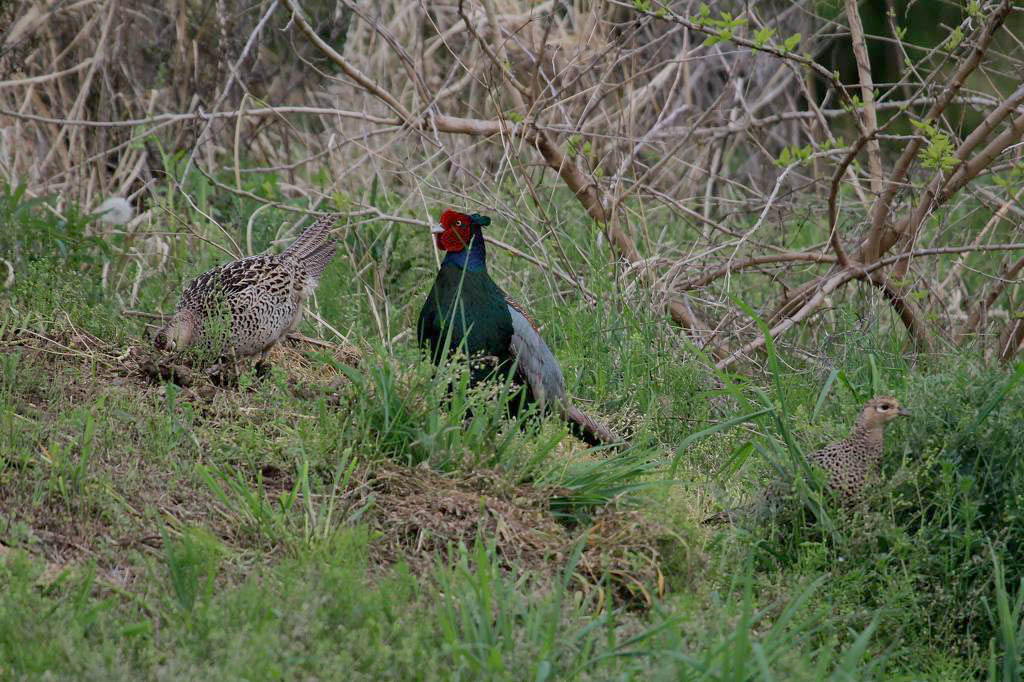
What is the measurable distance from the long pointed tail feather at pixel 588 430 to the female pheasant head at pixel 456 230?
0.84 meters

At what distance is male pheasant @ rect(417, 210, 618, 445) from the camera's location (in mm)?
5000

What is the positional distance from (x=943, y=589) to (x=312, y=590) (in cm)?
190

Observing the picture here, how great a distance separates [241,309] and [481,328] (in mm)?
956

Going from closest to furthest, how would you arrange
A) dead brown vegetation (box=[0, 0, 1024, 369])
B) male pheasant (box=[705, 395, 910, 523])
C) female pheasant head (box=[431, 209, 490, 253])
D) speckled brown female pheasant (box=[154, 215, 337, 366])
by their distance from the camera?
male pheasant (box=[705, 395, 910, 523]), speckled brown female pheasant (box=[154, 215, 337, 366]), female pheasant head (box=[431, 209, 490, 253]), dead brown vegetation (box=[0, 0, 1024, 369])

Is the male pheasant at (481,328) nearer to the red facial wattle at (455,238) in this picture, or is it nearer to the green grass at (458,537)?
the red facial wattle at (455,238)

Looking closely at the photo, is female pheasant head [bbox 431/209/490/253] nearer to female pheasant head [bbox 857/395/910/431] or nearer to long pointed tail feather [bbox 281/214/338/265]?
long pointed tail feather [bbox 281/214/338/265]

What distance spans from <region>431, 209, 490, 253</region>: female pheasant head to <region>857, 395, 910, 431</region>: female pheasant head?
1.89m

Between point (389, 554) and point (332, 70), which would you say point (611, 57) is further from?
point (389, 554)

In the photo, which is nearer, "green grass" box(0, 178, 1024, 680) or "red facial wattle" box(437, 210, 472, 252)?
"green grass" box(0, 178, 1024, 680)

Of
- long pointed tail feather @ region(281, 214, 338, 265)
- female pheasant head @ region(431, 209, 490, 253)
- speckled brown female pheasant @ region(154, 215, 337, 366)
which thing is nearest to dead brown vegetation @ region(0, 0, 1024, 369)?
long pointed tail feather @ region(281, 214, 338, 265)

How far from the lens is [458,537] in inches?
152

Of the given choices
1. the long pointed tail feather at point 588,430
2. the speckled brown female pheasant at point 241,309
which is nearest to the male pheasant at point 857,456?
the long pointed tail feather at point 588,430

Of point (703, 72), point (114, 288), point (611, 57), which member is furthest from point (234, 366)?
point (703, 72)

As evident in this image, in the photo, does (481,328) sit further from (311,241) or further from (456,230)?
(311,241)
